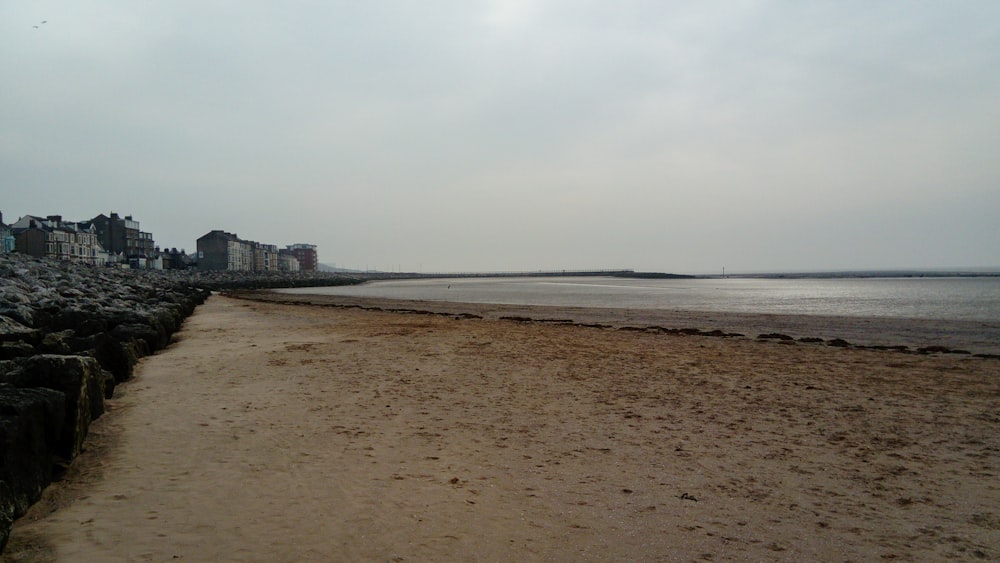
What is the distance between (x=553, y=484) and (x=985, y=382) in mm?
10701

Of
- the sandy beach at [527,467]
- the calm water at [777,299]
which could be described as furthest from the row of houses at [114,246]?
the sandy beach at [527,467]

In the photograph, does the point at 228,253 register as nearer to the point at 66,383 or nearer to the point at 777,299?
the point at 777,299

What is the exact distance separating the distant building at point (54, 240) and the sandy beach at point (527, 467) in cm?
8101

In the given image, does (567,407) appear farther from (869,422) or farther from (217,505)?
(217,505)

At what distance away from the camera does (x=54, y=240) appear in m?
77.3

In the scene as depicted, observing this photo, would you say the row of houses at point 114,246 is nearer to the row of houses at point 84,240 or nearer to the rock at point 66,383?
the row of houses at point 84,240

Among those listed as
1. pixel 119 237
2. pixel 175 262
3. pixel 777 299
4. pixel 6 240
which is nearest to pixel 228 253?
pixel 175 262

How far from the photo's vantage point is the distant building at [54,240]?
75.6 metres

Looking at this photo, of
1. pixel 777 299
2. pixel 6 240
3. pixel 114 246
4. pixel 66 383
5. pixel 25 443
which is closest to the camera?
pixel 25 443

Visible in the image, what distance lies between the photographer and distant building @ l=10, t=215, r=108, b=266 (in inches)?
2975

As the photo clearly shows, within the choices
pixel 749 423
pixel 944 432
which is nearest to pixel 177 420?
pixel 749 423

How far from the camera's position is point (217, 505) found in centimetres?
486

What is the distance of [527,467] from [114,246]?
398ft

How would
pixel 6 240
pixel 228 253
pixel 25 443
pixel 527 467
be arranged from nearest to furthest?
pixel 25 443, pixel 527 467, pixel 6 240, pixel 228 253
